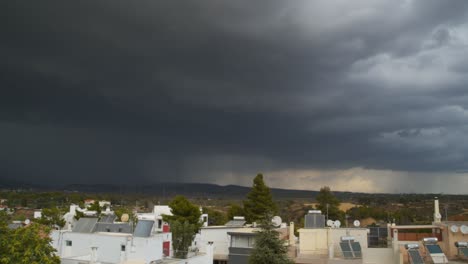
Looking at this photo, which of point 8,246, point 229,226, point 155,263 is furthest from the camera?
point 229,226

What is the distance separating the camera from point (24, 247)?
2639cm

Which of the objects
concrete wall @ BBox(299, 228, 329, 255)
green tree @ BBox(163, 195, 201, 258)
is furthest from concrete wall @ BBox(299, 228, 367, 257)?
green tree @ BBox(163, 195, 201, 258)

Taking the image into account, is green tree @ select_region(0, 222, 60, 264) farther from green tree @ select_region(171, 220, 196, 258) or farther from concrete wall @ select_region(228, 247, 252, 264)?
concrete wall @ select_region(228, 247, 252, 264)

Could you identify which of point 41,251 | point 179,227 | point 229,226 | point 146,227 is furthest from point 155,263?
point 229,226

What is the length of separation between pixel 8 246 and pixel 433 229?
41276mm

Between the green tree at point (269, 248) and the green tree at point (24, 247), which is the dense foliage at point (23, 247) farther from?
the green tree at point (269, 248)

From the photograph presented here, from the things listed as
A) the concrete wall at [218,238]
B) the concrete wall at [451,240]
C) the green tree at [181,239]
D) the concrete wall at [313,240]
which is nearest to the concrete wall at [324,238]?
the concrete wall at [313,240]

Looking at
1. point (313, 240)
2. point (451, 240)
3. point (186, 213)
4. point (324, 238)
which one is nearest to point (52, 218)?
point (186, 213)

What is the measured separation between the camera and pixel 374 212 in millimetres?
99938

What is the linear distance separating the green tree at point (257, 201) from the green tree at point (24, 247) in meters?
50.3

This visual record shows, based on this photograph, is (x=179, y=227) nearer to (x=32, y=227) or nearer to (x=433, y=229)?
(x=32, y=227)

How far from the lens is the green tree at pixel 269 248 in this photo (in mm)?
38875

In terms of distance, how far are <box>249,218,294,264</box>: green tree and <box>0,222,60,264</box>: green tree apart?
18903mm

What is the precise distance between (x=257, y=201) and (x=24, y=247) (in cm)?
5302
